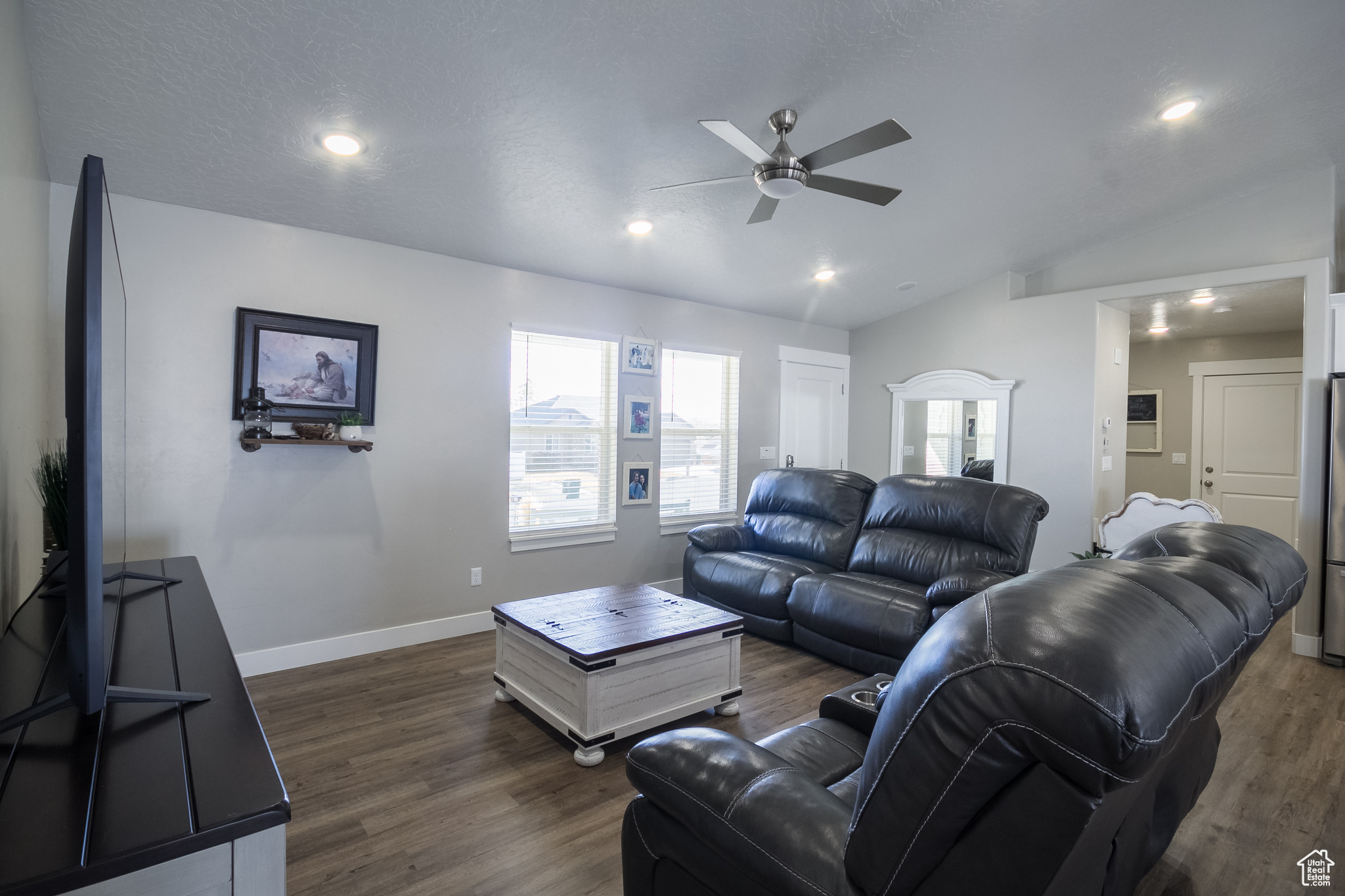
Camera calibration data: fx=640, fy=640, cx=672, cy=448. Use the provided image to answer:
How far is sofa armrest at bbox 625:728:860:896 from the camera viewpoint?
3.31 ft

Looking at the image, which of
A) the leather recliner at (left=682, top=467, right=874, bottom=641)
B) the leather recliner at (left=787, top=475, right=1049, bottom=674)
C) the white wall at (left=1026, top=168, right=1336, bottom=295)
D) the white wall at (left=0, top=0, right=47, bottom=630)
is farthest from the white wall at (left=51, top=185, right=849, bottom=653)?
the white wall at (left=1026, top=168, right=1336, bottom=295)

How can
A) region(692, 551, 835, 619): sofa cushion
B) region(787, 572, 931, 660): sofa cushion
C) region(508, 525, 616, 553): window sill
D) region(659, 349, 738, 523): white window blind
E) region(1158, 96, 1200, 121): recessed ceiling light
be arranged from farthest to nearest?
region(659, 349, 738, 523): white window blind, region(508, 525, 616, 553): window sill, region(692, 551, 835, 619): sofa cushion, region(787, 572, 931, 660): sofa cushion, region(1158, 96, 1200, 121): recessed ceiling light

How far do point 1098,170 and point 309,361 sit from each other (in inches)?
181

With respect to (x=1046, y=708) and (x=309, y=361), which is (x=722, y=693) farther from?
(x=309, y=361)

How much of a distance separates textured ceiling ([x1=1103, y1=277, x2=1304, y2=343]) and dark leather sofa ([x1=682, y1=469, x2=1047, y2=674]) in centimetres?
247

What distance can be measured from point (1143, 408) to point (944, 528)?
4603 mm

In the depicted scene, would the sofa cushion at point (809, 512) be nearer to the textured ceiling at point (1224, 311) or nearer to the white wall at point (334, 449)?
the white wall at point (334, 449)

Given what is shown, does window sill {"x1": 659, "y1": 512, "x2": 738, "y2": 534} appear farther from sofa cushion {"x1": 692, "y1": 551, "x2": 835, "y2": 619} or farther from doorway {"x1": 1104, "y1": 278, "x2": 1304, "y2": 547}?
doorway {"x1": 1104, "y1": 278, "x2": 1304, "y2": 547}

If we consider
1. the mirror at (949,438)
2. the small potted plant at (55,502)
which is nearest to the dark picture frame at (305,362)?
the small potted plant at (55,502)

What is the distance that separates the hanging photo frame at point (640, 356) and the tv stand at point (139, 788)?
371cm

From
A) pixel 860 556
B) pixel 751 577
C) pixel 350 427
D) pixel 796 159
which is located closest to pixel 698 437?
Result: pixel 751 577

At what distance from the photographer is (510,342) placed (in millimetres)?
4230

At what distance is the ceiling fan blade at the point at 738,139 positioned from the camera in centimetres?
226

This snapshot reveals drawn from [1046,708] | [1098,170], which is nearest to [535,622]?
[1046,708]
